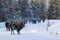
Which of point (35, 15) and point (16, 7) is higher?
point (16, 7)

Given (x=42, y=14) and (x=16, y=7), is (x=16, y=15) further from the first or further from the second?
(x=42, y=14)

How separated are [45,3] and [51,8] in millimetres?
2394

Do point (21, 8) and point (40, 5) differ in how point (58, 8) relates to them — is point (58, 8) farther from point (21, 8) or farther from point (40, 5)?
point (21, 8)

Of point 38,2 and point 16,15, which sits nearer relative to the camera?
point 16,15

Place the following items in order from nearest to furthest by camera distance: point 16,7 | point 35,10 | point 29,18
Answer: point 16,7 < point 29,18 < point 35,10

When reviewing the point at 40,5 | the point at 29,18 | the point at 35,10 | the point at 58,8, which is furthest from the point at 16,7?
the point at 58,8

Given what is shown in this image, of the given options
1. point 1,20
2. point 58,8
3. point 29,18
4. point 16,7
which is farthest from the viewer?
point 58,8

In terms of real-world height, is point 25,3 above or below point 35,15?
above

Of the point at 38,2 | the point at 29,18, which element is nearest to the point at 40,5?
the point at 38,2

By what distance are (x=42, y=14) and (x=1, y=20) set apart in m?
17.8

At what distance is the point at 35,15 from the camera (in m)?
54.7

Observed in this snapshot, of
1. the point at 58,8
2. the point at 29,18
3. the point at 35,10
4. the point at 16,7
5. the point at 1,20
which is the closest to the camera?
the point at 1,20

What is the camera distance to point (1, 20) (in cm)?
4100

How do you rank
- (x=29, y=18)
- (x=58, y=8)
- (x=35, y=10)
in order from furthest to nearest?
(x=58, y=8)
(x=35, y=10)
(x=29, y=18)
